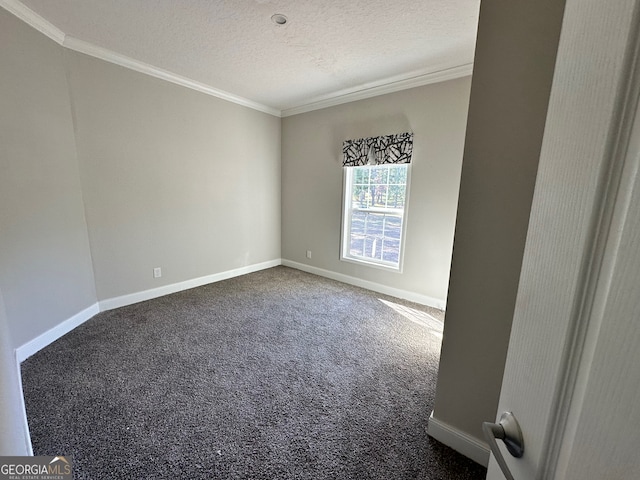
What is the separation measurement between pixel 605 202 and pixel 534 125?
0.94 meters

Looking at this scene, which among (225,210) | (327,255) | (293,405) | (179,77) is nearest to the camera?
(293,405)

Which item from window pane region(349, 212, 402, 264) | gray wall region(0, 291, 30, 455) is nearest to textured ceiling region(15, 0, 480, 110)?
window pane region(349, 212, 402, 264)

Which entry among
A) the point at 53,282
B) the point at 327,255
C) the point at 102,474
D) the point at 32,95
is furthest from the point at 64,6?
the point at 327,255

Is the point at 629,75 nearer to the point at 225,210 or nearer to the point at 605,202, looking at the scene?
the point at 605,202

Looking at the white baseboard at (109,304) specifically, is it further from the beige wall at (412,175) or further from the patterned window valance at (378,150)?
the patterned window valance at (378,150)

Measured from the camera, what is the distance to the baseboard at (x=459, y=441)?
1.29m

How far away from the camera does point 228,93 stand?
3568 mm

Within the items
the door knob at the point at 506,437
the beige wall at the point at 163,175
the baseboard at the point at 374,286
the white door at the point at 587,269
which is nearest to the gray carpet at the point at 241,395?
the baseboard at the point at 374,286

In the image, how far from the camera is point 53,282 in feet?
7.49

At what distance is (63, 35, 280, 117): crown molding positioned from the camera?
2.39 m

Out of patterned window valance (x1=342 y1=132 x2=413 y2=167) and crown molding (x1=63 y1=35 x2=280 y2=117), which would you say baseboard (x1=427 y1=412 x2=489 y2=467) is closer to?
patterned window valance (x1=342 y1=132 x2=413 y2=167)

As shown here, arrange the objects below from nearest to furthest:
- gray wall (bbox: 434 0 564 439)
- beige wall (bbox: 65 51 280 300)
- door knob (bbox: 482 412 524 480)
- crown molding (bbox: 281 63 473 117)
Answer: door knob (bbox: 482 412 524 480) → gray wall (bbox: 434 0 564 439) → beige wall (bbox: 65 51 280 300) → crown molding (bbox: 281 63 473 117)

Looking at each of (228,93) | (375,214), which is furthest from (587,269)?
(228,93)

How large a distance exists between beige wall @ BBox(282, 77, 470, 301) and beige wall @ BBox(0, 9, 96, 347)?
105 inches
